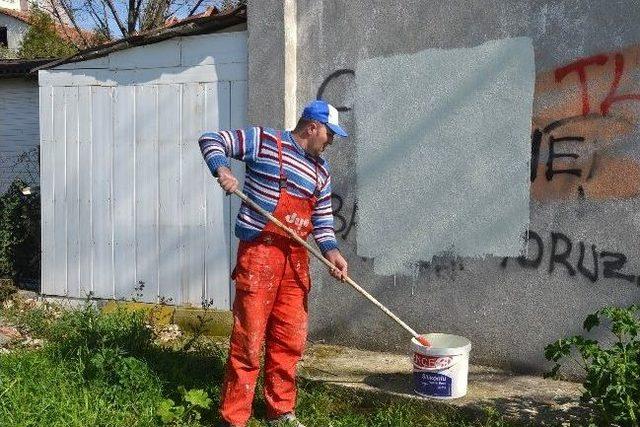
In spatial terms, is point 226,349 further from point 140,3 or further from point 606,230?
point 140,3

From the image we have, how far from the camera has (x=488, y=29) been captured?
209 inches

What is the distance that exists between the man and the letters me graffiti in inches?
57.2

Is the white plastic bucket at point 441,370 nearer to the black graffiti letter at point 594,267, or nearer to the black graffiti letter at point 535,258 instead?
the black graffiti letter at point 535,258

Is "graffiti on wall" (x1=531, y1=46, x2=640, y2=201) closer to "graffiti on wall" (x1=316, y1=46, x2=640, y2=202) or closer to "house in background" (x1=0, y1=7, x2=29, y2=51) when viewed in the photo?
"graffiti on wall" (x1=316, y1=46, x2=640, y2=202)

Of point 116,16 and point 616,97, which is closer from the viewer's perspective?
point 616,97

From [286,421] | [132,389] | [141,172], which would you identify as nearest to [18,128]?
[141,172]

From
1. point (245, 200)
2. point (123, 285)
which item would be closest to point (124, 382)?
point (245, 200)

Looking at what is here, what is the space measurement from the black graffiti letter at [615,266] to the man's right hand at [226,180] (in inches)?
96.5

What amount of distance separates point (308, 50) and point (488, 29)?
1508mm

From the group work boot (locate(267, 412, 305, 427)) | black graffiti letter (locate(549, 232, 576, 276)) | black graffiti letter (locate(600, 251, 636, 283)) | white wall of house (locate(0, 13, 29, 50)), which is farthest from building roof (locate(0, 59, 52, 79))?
white wall of house (locate(0, 13, 29, 50))

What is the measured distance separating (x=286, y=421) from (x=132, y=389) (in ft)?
3.62

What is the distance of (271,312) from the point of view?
457cm

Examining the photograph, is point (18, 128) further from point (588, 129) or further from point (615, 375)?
point (615, 375)

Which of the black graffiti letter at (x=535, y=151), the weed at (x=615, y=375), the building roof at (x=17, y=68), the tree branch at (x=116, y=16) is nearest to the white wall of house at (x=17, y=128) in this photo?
the building roof at (x=17, y=68)
